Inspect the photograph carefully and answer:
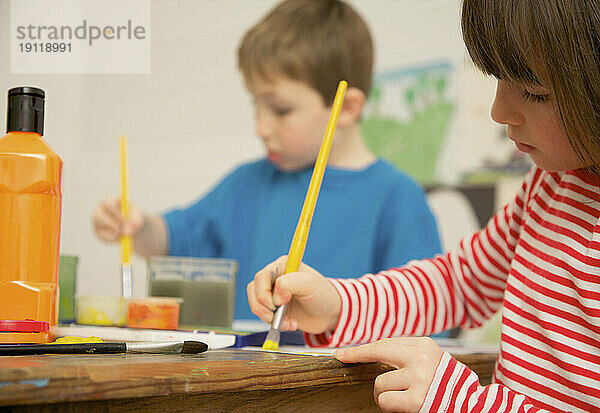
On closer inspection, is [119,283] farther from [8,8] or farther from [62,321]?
[8,8]

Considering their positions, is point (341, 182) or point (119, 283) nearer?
point (119, 283)

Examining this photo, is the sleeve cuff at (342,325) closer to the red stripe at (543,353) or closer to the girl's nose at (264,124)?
the red stripe at (543,353)

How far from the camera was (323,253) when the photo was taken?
1.11m

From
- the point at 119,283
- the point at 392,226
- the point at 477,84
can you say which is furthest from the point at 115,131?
the point at 477,84

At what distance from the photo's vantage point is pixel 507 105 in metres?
0.56

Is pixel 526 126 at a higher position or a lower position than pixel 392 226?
higher

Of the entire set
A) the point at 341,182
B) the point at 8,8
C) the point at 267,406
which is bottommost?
the point at 267,406

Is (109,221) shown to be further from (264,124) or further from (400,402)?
(400,402)

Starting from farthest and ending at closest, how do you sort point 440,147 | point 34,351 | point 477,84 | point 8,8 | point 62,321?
point 440,147 < point 477,84 < point 62,321 < point 8,8 < point 34,351

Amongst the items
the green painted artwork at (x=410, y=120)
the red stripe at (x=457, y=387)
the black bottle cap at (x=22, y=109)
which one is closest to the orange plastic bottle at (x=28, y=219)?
the black bottle cap at (x=22, y=109)

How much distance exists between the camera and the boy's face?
1.16 meters

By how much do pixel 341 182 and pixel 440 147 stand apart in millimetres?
406

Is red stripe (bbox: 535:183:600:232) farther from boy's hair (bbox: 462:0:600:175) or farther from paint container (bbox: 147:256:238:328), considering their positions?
paint container (bbox: 147:256:238:328)

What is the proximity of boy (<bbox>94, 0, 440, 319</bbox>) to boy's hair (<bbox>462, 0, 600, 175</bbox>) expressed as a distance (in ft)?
1.94
